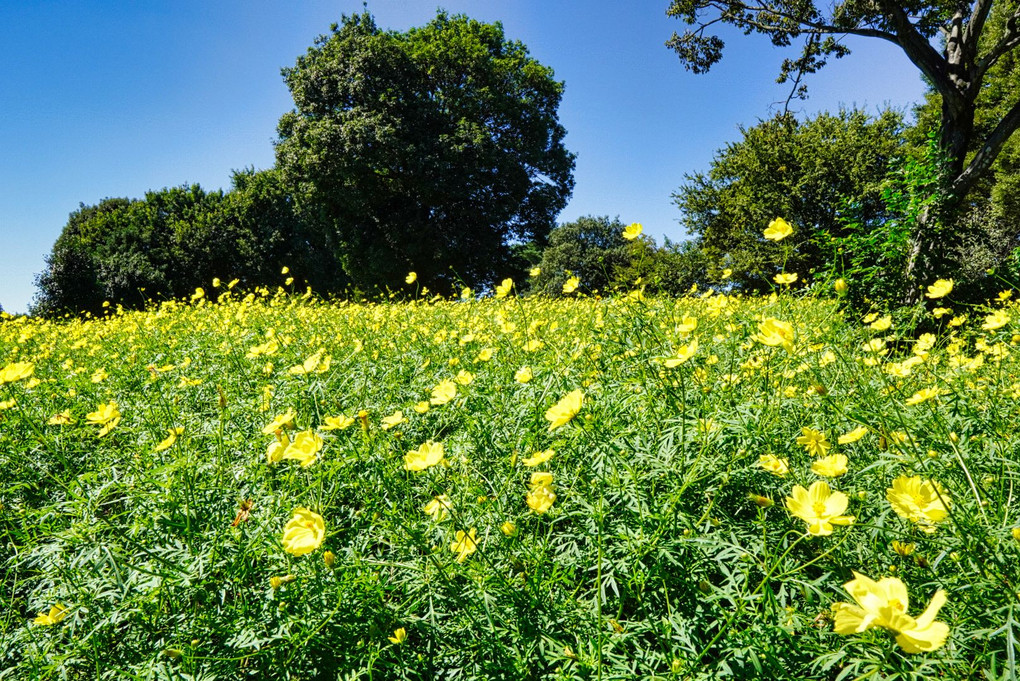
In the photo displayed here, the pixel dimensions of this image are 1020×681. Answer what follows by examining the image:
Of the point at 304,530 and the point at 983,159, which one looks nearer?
the point at 304,530

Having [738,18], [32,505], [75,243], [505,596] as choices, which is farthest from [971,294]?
[75,243]

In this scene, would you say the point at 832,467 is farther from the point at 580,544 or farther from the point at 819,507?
the point at 580,544

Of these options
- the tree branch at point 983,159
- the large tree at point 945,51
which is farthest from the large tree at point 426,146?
the tree branch at point 983,159

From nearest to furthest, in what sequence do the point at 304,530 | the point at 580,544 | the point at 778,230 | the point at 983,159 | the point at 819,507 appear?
the point at 819,507 → the point at 304,530 → the point at 580,544 → the point at 778,230 → the point at 983,159

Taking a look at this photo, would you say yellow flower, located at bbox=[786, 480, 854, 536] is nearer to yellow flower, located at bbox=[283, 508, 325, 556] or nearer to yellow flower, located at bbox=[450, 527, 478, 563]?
yellow flower, located at bbox=[450, 527, 478, 563]

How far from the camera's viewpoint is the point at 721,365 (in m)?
2.15

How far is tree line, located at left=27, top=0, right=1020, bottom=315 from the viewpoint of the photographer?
11211 mm

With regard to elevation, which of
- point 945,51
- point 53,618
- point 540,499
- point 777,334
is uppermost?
point 945,51

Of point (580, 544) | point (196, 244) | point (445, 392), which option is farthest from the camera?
point (196, 244)

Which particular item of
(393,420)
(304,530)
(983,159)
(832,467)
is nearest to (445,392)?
(393,420)

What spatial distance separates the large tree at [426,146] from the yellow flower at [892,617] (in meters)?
14.6

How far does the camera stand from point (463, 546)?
113 cm

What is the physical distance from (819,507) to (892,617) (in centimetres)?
26

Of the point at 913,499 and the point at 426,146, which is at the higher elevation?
the point at 426,146
